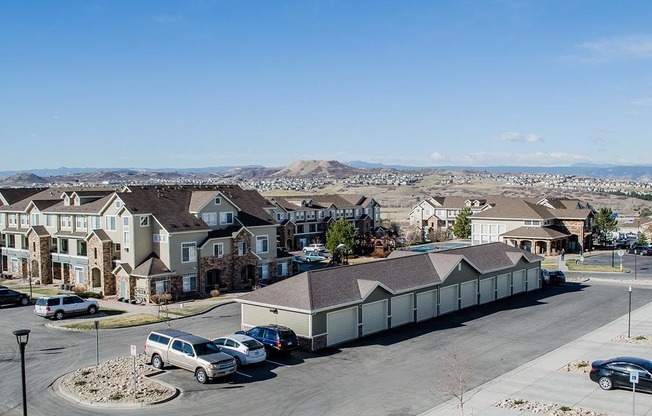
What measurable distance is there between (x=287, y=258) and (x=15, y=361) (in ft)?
106

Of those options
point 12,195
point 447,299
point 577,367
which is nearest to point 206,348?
point 577,367

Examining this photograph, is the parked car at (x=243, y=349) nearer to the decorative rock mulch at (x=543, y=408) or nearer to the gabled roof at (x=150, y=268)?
the decorative rock mulch at (x=543, y=408)

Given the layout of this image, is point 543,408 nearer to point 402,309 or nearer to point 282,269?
point 402,309

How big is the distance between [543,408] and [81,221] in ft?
153

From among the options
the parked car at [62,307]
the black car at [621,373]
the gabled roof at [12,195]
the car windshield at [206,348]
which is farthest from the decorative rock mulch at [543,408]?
the gabled roof at [12,195]

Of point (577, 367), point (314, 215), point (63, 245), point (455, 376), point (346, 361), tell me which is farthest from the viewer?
point (314, 215)

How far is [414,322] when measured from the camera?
132ft

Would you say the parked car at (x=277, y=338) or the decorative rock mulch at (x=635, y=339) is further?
the decorative rock mulch at (x=635, y=339)

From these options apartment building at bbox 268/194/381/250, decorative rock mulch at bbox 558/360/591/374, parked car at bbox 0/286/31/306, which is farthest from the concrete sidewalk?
apartment building at bbox 268/194/381/250

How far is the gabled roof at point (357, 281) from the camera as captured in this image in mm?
34500

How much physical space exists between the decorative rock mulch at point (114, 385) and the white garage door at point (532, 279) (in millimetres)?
34718

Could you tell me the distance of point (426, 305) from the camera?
4134 centimetres

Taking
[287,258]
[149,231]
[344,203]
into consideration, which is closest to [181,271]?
[149,231]

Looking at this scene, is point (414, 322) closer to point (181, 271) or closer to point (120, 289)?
point (181, 271)
